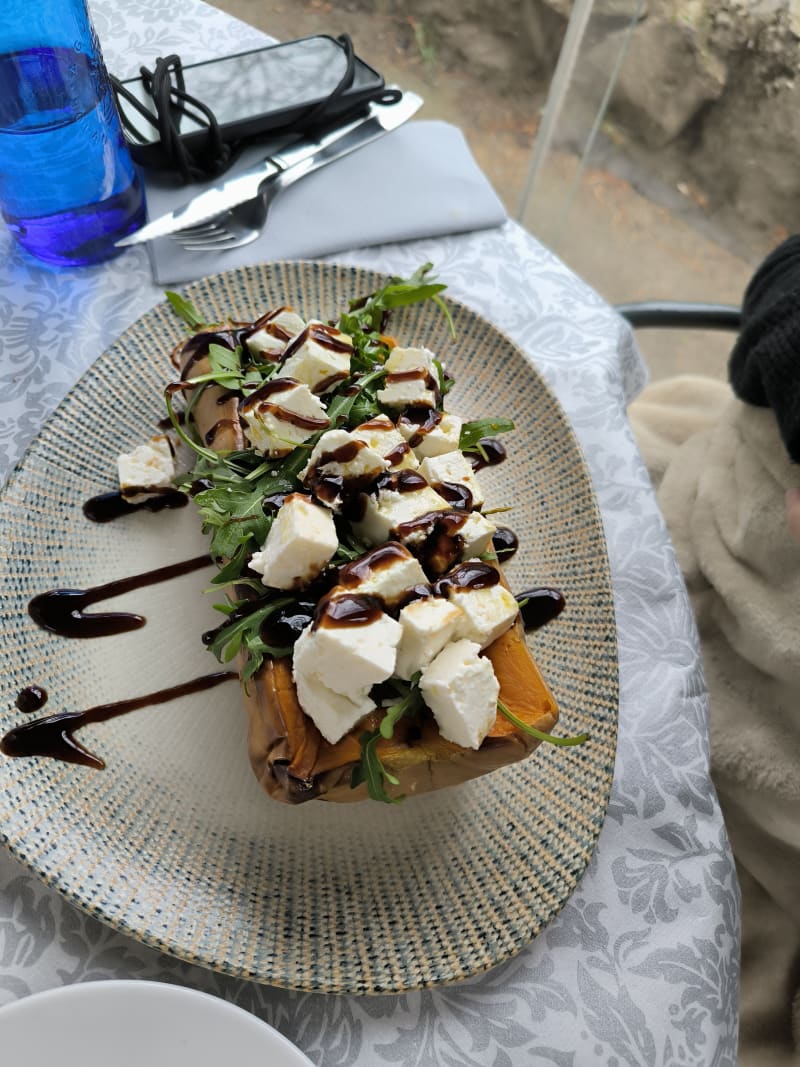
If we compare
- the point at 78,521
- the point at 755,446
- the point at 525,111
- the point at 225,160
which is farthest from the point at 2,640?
the point at 525,111

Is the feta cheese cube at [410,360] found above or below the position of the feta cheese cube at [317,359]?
below

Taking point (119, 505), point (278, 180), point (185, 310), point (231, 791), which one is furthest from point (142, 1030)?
point (278, 180)

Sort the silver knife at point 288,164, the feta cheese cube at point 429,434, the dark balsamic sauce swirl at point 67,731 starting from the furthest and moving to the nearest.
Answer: the silver knife at point 288,164, the feta cheese cube at point 429,434, the dark balsamic sauce swirl at point 67,731

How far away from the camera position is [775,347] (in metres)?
1.11

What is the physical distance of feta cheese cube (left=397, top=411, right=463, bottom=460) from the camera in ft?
3.28

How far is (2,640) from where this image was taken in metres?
0.95

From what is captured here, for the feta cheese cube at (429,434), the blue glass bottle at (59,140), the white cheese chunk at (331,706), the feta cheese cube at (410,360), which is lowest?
the white cheese chunk at (331,706)

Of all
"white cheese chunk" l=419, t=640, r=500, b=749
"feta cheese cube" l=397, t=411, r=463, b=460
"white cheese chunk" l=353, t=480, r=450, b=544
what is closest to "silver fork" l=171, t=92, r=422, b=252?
"feta cheese cube" l=397, t=411, r=463, b=460

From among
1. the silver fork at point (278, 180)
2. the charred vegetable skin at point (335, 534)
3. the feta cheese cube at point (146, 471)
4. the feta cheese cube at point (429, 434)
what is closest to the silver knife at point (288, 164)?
the silver fork at point (278, 180)

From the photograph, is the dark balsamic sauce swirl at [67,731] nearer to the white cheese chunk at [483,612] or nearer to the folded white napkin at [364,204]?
the white cheese chunk at [483,612]

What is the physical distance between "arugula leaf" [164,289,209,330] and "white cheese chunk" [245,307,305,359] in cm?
13

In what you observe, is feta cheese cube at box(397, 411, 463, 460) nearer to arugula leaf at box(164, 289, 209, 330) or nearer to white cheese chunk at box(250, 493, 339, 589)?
white cheese chunk at box(250, 493, 339, 589)

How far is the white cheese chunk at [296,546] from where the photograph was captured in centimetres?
84

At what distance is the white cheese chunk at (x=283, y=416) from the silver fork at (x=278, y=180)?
460 millimetres
